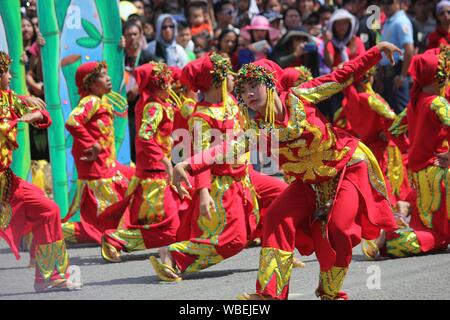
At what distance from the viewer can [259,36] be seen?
13.8 meters

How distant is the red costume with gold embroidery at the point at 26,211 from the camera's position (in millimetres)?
7316

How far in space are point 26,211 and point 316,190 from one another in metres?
2.19

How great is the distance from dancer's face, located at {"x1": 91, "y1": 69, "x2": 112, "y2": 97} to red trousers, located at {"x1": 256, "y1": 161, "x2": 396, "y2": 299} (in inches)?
146

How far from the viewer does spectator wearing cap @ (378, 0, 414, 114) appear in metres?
12.6

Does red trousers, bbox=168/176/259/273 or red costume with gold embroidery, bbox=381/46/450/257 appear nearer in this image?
red trousers, bbox=168/176/259/273

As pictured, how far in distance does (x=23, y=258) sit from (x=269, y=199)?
2.39m

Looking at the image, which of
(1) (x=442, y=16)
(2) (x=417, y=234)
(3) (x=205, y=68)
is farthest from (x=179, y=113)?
(1) (x=442, y=16)

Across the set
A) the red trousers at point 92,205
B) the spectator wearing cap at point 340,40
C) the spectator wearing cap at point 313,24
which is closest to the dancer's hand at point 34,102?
the red trousers at point 92,205

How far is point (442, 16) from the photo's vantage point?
12.6 m

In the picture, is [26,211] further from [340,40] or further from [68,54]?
[340,40]

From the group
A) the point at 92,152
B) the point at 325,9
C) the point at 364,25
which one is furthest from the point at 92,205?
the point at 325,9

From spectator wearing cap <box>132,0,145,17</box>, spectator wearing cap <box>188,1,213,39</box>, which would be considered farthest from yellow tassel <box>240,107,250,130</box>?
spectator wearing cap <box>132,0,145,17</box>

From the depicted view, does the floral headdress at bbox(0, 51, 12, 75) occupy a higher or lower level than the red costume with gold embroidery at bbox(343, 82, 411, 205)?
higher

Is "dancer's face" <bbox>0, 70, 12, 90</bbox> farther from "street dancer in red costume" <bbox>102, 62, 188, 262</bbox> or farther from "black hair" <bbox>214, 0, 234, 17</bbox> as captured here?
"black hair" <bbox>214, 0, 234, 17</bbox>
